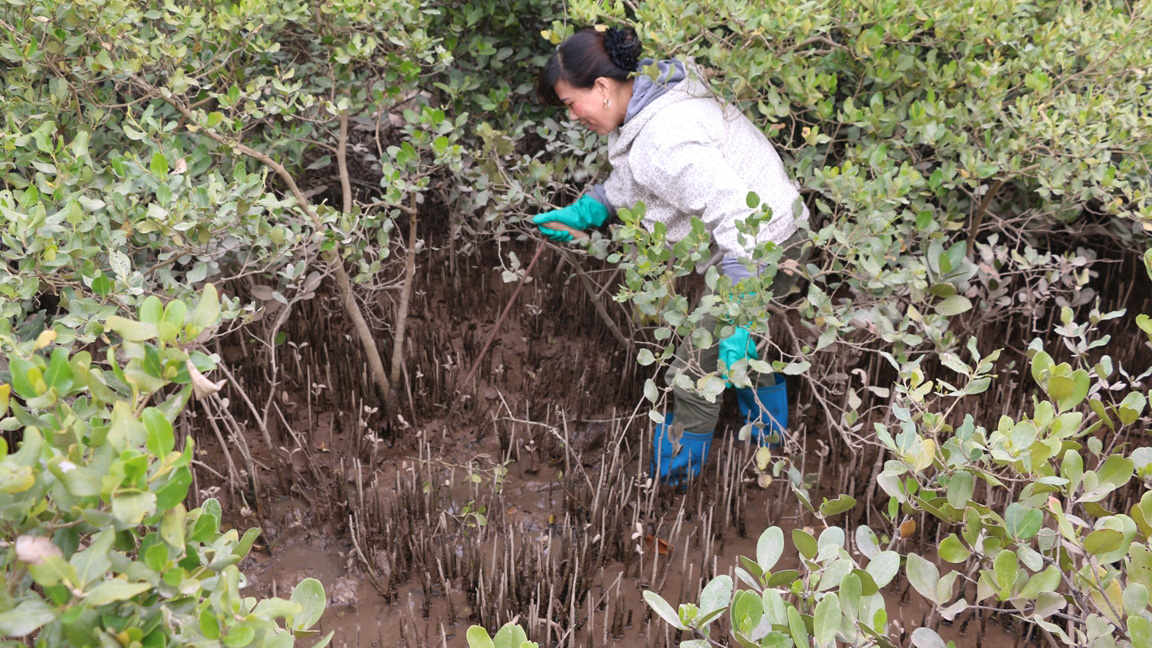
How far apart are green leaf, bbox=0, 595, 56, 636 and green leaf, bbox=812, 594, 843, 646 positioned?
91 cm

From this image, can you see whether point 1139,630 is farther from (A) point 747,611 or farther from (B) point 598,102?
(B) point 598,102

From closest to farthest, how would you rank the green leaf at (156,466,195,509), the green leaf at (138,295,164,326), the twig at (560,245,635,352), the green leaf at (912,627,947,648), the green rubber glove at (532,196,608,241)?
the green leaf at (156,466,195,509) → the green leaf at (138,295,164,326) → the green leaf at (912,627,947,648) → the green rubber glove at (532,196,608,241) → the twig at (560,245,635,352)

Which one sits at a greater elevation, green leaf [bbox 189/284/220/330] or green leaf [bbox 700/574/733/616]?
green leaf [bbox 189/284/220/330]

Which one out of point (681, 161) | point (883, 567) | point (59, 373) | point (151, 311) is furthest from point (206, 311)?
point (681, 161)

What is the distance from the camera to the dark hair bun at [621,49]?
7.45 ft

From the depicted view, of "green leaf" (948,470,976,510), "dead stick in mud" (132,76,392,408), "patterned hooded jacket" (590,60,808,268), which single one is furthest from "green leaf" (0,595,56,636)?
"patterned hooded jacket" (590,60,808,268)

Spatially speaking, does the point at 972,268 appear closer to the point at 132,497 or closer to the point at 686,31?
the point at 686,31

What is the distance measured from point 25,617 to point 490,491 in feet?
5.45

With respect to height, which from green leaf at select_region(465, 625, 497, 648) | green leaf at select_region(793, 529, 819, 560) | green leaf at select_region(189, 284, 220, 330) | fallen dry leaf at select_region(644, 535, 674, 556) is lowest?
fallen dry leaf at select_region(644, 535, 674, 556)

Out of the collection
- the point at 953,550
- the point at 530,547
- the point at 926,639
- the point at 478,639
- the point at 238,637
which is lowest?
the point at 530,547

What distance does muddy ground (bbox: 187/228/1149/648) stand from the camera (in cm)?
193

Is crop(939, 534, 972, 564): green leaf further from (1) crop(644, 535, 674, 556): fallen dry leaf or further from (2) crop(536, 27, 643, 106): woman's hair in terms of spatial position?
(2) crop(536, 27, 643, 106): woman's hair

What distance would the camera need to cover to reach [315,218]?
→ 217cm

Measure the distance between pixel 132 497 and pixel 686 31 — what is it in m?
1.96
